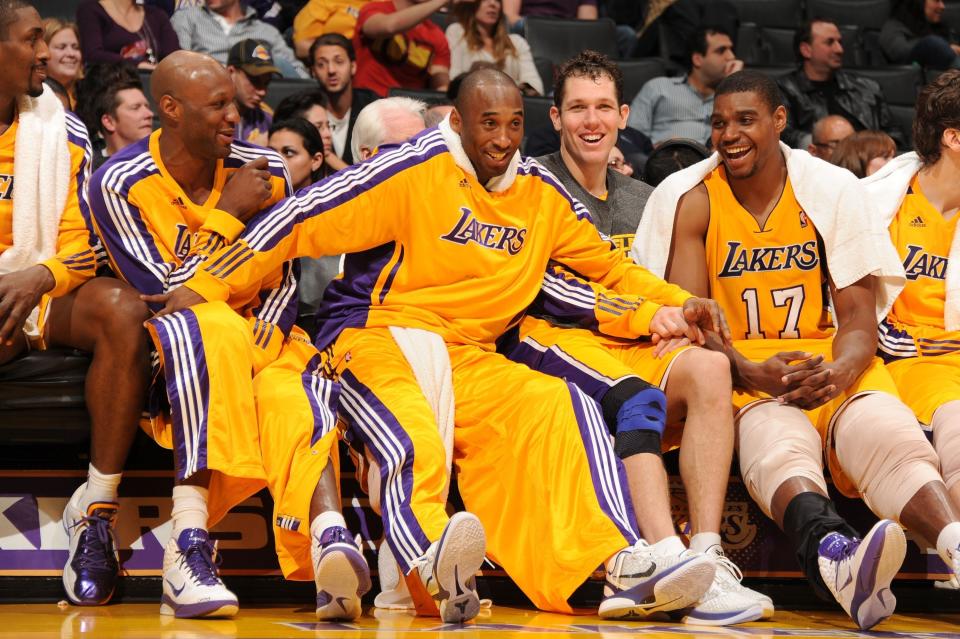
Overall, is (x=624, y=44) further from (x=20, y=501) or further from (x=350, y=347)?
(x=20, y=501)

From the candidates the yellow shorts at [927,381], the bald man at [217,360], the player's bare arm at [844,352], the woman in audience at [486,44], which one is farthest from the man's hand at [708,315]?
the woman in audience at [486,44]

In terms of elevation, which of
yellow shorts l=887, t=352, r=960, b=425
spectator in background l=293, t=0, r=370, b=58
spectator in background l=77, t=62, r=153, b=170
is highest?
spectator in background l=293, t=0, r=370, b=58

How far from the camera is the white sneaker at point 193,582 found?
3.31 m

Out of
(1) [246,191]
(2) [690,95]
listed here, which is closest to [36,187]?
(1) [246,191]

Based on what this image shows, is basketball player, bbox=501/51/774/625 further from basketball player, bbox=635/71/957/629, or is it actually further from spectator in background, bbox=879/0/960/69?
spectator in background, bbox=879/0/960/69

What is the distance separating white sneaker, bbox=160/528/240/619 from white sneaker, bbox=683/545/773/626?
1185 millimetres

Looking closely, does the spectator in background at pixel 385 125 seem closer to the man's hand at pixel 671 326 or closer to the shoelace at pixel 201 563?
the man's hand at pixel 671 326

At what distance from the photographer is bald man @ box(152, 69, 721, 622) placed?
340 centimetres

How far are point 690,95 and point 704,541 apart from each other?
4121 mm

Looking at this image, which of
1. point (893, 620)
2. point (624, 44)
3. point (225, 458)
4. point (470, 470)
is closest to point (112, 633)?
point (225, 458)

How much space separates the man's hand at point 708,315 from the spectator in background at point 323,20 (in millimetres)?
3883

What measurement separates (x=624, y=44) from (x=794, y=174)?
4531 millimetres

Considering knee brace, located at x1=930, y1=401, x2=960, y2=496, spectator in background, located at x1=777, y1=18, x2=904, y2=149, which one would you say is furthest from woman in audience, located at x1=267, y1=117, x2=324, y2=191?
spectator in background, located at x1=777, y1=18, x2=904, y2=149

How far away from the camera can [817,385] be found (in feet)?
12.8
